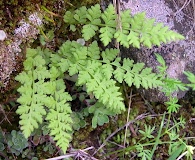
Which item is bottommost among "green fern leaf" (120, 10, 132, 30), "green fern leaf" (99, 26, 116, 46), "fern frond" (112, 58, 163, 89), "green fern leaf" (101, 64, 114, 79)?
"fern frond" (112, 58, 163, 89)

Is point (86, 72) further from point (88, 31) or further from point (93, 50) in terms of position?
point (88, 31)

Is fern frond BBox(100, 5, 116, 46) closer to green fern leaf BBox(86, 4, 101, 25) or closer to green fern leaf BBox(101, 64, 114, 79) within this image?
green fern leaf BBox(86, 4, 101, 25)

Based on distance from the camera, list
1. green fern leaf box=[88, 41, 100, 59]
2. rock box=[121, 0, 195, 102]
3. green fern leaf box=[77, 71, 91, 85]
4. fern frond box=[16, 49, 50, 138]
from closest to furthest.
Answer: fern frond box=[16, 49, 50, 138] → green fern leaf box=[77, 71, 91, 85] → green fern leaf box=[88, 41, 100, 59] → rock box=[121, 0, 195, 102]

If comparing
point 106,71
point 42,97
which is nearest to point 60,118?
point 42,97

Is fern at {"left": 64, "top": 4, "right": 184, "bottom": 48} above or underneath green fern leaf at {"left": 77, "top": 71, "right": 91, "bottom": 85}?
above

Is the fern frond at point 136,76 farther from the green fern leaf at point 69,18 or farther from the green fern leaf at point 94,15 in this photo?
the green fern leaf at point 69,18

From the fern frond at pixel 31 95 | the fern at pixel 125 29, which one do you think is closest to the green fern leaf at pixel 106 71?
the fern at pixel 125 29

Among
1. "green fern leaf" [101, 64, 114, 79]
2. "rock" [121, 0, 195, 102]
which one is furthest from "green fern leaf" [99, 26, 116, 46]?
"rock" [121, 0, 195, 102]

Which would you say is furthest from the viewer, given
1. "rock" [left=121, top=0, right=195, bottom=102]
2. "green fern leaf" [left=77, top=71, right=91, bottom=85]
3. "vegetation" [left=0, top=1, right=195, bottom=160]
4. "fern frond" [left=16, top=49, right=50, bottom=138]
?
"rock" [left=121, top=0, right=195, bottom=102]

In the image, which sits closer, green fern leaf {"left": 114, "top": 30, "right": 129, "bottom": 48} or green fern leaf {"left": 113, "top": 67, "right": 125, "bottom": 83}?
green fern leaf {"left": 114, "top": 30, "right": 129, "bottom": 48}
